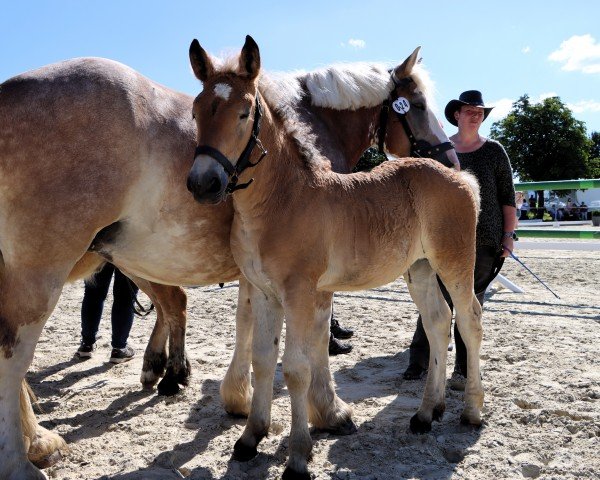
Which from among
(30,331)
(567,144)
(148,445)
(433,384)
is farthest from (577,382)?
(567,144)

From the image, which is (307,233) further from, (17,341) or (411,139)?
(411,139)

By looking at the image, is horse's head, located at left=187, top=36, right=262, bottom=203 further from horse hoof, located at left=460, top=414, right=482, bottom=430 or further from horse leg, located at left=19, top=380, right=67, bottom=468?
horse hoof, located at left=460, top=414, right=482, bottom=430

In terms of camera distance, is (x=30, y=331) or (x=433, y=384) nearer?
(x=30, y=331)

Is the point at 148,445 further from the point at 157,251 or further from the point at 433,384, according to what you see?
the point at 433,384

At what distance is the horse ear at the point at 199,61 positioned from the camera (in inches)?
119

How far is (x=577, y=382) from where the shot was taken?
4406 mm

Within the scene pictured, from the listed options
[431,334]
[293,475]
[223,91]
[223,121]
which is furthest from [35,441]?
[431,334]

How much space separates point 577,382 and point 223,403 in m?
2.65

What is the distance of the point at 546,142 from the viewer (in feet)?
137

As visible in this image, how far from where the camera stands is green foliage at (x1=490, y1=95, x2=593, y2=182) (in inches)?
1614

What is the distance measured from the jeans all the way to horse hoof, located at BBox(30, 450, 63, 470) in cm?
204

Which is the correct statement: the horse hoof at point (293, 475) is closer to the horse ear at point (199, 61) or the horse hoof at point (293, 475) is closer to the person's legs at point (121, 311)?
the horse ear at point (199, 61)

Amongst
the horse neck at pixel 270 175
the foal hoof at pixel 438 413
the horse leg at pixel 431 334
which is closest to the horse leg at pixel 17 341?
the horse neck at pixel 270 175

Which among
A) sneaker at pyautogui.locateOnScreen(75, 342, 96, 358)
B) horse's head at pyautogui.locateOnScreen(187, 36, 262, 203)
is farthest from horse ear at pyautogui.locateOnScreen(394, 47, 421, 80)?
sneaker at pyautogui.locateOnScreen(75, 342, 96, 358)
